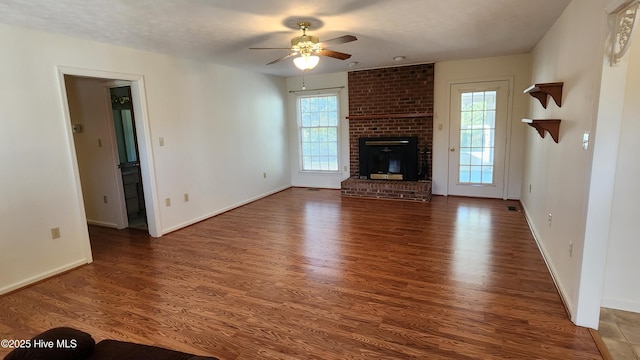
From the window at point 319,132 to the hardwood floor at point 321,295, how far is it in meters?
2.82

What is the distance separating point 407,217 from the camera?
480 centimetres

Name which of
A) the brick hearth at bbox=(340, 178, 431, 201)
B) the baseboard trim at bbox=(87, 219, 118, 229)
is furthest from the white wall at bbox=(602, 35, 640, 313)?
the baseboard trim at bbox=(87, 219, 118, 229)

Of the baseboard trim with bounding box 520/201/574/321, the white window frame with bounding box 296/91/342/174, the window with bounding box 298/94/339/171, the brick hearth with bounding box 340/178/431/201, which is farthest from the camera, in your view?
the window with bounding box 298/94/339/171

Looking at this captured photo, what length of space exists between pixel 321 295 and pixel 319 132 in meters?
4.80

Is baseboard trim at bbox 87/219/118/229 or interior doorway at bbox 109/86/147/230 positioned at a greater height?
interior doorway at bbox 109/86/147/230

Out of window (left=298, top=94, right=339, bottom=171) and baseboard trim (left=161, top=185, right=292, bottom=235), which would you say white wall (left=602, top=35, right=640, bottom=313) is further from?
window (left=298, top=94, right=339, bottom=171)

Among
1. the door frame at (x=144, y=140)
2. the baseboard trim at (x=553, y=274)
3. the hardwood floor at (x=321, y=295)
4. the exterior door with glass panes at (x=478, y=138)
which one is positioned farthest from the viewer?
the exterior door with glass panes at (x=478, y=138)

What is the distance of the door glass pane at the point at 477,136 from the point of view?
561 cm

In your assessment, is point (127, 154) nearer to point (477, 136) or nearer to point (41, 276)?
point (41, 276)

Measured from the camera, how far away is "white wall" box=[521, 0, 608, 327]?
2.14m

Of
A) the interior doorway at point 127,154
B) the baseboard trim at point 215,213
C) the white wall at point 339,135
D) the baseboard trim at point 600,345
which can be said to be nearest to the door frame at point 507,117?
the white wall at point 339,135

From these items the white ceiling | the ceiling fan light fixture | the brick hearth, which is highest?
the white ceiling

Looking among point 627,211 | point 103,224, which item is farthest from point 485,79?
point 103,224

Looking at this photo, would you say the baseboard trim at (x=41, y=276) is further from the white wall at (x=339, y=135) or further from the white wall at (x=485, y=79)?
the white wall at (x=485, y=79)
